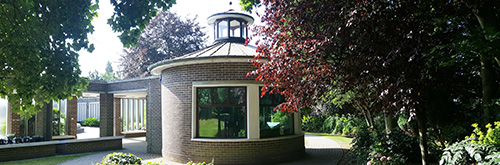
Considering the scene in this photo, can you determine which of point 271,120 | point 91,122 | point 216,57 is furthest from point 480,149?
point 91,122

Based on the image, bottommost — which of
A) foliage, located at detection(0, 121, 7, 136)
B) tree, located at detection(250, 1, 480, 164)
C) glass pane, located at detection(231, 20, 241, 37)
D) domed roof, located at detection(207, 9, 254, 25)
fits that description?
foliage, located at detection(0, 121, 7, 136)

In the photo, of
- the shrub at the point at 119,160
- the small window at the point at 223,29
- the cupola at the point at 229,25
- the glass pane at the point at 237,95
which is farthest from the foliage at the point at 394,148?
the small window at the point at 223,29

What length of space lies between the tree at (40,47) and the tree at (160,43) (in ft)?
65.6

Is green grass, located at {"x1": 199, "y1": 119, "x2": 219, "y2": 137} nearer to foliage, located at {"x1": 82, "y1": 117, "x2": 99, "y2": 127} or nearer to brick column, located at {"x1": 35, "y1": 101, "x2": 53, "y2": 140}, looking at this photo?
brick column, located at {"x1": 35, "y1": 101, "x2": 53, "y2": 140}

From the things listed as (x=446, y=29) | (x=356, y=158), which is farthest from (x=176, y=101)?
(x=446, y=29)

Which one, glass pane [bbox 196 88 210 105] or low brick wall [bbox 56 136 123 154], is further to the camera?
low brick wall [bbox 56 136 123 154]

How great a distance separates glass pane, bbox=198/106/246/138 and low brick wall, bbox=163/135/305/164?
0.89ft

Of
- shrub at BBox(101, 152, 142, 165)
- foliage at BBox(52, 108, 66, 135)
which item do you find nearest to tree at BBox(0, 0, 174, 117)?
shrub at BBox(101, 152, 142, 165)

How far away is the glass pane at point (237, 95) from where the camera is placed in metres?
9.59

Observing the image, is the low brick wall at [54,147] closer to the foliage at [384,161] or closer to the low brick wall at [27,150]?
the low brick wall at [27,150]

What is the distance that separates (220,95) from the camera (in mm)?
9633

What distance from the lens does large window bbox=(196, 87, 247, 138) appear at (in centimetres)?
956

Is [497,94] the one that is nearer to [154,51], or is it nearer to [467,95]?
[467,95]

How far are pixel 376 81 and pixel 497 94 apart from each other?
144 inches
